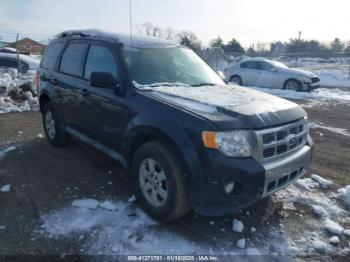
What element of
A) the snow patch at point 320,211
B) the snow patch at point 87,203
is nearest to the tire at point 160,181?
the snow patch at point 87,203

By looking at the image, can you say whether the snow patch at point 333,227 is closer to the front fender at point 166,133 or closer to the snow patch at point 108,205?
the front fender at point 166,133

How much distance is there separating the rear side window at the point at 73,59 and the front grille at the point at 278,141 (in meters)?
2.92

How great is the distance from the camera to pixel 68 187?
4.43 meters

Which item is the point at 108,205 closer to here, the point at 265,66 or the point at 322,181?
the point at 322,181

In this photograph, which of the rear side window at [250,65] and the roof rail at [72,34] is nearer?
the roof rail at [72,34]

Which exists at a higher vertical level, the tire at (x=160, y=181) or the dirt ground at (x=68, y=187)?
the tire at (x=160, y=181)

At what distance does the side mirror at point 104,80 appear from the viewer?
149 inches

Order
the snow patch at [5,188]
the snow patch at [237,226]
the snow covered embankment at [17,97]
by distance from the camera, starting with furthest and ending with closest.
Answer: the snow covered embankment at [17,97] → the snow patch at [5,188] → the snow patch at [237,226]

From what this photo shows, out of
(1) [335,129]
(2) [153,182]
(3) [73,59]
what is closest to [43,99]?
(3) [73,59]

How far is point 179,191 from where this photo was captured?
3.24 metres

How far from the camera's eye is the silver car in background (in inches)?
597

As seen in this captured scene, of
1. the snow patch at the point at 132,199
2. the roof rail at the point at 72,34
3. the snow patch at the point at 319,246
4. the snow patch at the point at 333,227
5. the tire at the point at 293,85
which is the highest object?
the roof rail at the point at 72,34

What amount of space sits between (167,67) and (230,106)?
1321 mm

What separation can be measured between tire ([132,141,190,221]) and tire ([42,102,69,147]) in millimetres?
2468
